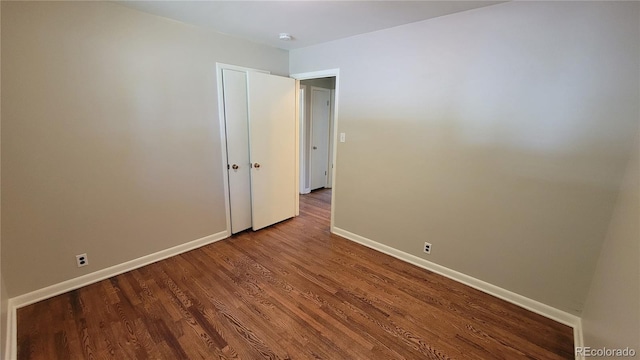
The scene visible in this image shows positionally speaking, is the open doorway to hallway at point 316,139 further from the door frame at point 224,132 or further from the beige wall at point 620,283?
the beige wall at point 620,283

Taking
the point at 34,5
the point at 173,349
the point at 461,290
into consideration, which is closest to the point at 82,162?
the point at 34,5

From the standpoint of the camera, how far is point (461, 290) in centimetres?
235

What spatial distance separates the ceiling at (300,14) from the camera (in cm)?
201

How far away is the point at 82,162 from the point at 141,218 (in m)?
0.67

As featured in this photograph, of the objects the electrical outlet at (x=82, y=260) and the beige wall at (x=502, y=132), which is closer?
the beige wall at (x=502, y=132)

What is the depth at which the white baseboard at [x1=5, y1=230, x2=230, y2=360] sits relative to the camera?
1.70m

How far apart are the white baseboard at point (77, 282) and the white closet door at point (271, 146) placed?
76 cm

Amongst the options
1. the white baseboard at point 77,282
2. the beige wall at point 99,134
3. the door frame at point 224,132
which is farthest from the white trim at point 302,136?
the white baseboard at point 77,282

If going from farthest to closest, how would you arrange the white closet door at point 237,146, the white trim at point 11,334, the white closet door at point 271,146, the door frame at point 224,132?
1. the white closet door at point 271,146
2. the white closet door at point 237,146
3. the door frame at point 224,132
4. the white trim at point 11,334

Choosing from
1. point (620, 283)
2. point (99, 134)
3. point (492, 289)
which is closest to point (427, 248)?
point (492, 289)

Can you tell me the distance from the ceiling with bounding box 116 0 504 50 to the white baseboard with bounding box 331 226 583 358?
2213 millimetres

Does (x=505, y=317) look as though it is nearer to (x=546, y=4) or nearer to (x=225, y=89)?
(x=546, y=4)

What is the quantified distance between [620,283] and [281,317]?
1980mm

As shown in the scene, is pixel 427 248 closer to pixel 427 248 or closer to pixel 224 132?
pixel 427 248
